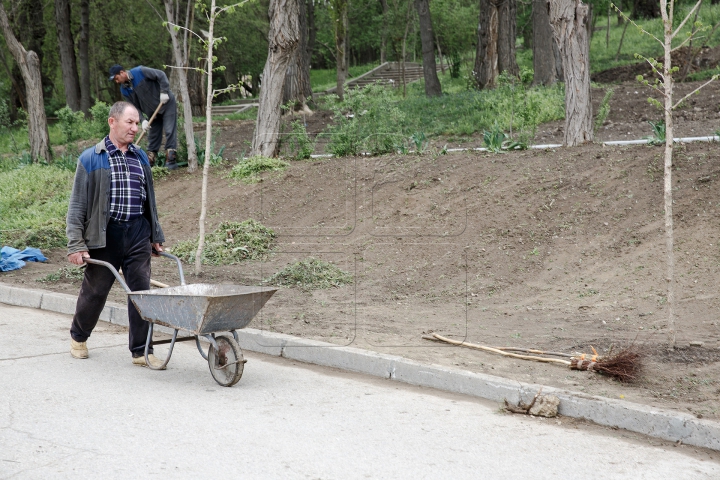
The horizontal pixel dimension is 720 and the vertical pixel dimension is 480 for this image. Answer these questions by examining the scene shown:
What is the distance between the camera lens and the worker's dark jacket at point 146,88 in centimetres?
1356

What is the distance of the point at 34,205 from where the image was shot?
14086 millimetres

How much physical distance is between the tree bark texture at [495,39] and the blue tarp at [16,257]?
16.7m

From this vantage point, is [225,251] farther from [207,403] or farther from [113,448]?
[113,448]

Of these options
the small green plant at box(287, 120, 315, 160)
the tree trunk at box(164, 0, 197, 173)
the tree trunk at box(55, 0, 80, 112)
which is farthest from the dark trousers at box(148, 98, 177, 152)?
the tree trunk at box(55, 0, 80, 112)

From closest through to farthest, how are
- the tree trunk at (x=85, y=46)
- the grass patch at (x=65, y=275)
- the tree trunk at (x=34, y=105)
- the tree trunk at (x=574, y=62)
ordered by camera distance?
the grass patch at (x=65, y=275), the tree trunk at (x=574, y=62), the tree trunk at (x=34, y=105), the tree trunk at (x=85, y=46)

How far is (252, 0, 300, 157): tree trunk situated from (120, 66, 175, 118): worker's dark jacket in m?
1.69

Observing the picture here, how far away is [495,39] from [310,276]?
17.5 m

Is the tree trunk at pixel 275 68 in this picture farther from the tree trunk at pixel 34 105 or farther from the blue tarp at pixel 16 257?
the tree trunk at pixel 34 105

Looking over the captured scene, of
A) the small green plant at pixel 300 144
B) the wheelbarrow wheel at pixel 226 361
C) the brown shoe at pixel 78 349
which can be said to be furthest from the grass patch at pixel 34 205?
the wheelbarrow wheel at pixel 226 361

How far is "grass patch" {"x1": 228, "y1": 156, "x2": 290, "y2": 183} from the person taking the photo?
13.3 meters

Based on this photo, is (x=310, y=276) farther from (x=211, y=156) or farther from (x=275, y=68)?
(x=275, y=68)

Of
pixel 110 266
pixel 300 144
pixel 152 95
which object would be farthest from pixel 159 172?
pixel 110 266

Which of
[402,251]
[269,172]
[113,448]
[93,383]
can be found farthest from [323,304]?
[269,172]

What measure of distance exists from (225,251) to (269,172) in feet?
10.9
